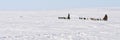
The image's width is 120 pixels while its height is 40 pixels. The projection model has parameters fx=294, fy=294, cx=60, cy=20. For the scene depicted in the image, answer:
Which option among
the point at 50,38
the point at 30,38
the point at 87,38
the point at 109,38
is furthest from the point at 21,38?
the point at 109,38

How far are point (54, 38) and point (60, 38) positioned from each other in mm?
346

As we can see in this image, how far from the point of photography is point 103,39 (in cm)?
1648

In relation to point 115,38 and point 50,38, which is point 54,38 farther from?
point 115,38

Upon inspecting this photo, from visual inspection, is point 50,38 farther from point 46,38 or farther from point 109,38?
point 109,38

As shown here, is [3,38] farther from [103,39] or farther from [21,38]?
[103,39]

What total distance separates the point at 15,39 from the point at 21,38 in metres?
0.52

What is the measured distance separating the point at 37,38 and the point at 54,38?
971 mm

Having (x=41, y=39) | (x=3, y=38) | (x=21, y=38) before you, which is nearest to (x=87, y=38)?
(x=41, y=39)

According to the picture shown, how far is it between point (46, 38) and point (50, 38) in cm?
23

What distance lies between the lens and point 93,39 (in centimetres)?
1647

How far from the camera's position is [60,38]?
16.8 metres

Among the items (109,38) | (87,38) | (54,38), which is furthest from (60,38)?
(109,38)

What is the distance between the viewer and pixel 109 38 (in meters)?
17.1

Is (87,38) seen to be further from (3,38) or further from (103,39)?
(3,38)
